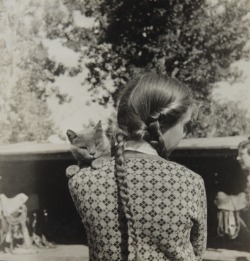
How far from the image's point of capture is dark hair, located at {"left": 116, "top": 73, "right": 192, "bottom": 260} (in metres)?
0.78

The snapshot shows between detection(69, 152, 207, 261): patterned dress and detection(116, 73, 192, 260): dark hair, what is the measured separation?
17 mm

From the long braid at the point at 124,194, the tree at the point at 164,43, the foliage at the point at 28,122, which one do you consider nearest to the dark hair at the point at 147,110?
the long braid at the point at 124,194

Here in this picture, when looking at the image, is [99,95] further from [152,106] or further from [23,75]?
[152,106]

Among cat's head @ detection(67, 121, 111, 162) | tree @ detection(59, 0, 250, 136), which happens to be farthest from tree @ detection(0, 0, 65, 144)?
cat's head @ detection(67, 121, 111, 162)

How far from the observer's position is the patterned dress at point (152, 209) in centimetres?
78

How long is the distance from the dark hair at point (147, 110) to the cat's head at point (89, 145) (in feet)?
4.52

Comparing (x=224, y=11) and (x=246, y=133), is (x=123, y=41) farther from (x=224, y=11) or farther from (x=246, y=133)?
(x=246, y=133)

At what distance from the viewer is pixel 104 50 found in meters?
3.73

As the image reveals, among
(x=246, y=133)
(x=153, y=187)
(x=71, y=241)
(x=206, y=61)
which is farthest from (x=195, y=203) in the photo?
(x=71, y=241)

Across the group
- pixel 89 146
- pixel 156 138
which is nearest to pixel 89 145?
pixel 89 146

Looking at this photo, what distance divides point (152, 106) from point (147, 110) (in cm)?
1

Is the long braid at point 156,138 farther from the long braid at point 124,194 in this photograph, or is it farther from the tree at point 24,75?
the tree at point 24,75

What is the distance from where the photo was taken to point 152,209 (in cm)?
79

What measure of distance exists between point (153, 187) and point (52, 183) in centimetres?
322
